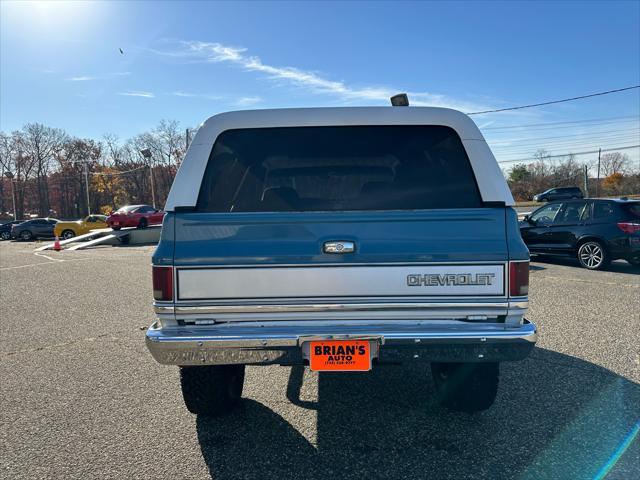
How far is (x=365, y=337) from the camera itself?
2.53 metres

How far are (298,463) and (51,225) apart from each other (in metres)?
37.2

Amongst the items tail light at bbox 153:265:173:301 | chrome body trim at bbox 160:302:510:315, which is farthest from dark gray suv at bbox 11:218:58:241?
chrome body trim at bbox 160:302:510:315

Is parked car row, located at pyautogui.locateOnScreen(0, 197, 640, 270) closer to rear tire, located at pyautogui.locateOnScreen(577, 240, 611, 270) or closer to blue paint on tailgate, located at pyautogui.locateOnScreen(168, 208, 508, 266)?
rear tire, located at pyautogui.locateOnScreen(577, 240, 611, 270)

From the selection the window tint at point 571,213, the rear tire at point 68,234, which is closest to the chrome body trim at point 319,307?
the window tint at point 571,213

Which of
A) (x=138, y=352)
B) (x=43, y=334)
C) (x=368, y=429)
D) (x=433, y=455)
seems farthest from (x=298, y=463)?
(x=43, y=334)

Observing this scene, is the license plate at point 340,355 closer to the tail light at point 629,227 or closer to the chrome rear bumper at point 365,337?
the chrome rear bumper at point 365,337

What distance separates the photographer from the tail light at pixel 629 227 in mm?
8984

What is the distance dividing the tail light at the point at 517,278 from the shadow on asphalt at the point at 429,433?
102cm

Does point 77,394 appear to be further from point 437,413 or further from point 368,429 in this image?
point 437,413

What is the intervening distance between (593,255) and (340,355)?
9043 mm

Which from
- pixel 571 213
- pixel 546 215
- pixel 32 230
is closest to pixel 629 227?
pixel 571 213

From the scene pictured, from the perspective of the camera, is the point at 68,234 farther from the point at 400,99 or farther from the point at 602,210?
the point at 400,99

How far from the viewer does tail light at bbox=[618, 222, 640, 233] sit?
8.98 metres

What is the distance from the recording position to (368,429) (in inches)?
123
